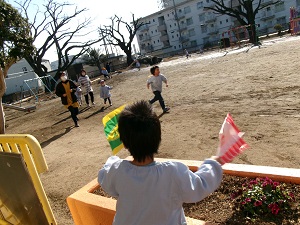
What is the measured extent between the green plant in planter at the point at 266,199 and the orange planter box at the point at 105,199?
129 millimetres

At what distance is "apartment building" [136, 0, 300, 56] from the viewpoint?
2172 inches

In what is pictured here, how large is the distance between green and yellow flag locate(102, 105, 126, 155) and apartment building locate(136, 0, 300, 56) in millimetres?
53897

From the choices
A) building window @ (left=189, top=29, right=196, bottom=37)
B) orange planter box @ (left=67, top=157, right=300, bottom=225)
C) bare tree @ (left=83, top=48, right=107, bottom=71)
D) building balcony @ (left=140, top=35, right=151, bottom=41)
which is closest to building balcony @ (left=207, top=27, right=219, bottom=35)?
building window @ (left=189, top=29, right=196, bottom=37)

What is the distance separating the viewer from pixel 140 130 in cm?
152

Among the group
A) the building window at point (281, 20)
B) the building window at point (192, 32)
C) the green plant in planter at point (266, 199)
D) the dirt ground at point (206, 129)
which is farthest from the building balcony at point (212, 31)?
the green plant in planter at point (266, 199)

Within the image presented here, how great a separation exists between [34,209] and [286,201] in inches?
78.4

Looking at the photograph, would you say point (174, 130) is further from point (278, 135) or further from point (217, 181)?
point (217, 181)

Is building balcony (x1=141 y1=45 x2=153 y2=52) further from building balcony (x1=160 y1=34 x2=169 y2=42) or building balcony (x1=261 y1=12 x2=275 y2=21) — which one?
building balcony (x1=261 y1=12 x2=275 y2=21)

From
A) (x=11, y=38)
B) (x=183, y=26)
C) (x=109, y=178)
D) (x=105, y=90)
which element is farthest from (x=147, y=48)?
(x=109, y=178)

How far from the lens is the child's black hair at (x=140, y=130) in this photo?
152cm

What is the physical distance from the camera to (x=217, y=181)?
4.97ft

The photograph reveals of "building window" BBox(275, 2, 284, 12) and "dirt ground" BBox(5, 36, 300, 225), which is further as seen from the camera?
"building window" BBox(275, 2, 284, 12)

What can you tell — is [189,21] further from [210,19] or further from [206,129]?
[206,129]

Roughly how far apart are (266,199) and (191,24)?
66.1m
